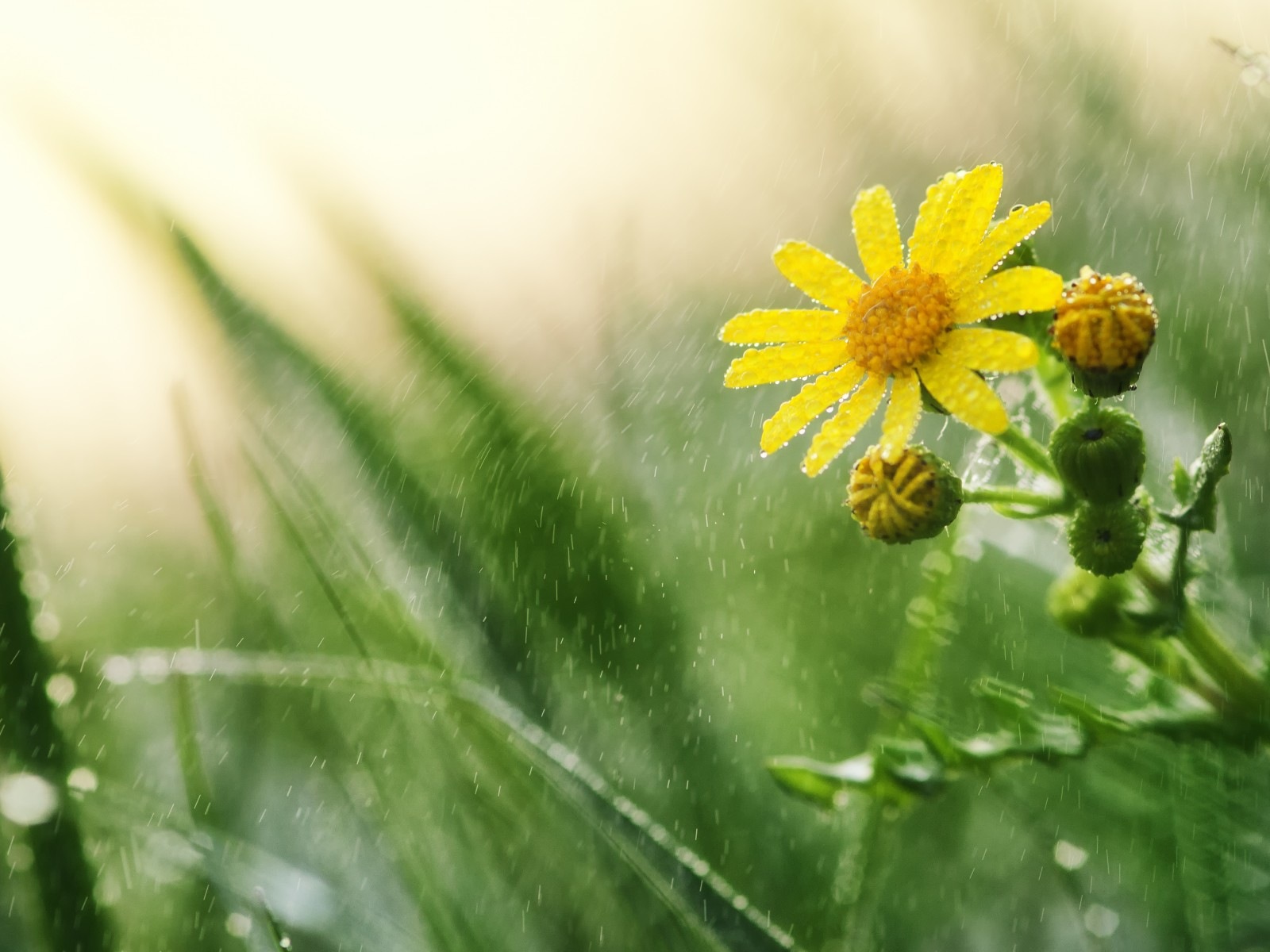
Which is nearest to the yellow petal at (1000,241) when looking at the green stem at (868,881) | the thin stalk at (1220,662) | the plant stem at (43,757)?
the thin stalk at (1220,662)

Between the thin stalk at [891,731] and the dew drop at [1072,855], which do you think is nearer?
the thin stalk at [891,731]

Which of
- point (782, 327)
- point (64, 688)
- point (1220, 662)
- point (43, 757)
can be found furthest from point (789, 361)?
point (64, 688)

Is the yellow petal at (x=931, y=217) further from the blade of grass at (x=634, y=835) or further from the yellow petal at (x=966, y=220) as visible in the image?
the blade of grass at (x=634, y=835)

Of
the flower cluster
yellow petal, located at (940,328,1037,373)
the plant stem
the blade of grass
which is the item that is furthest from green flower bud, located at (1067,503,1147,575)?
the plant stem

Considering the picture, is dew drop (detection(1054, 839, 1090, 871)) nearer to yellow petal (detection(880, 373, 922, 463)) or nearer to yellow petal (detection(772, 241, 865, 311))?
yellow petal (detection(880, 373, 922, 463))

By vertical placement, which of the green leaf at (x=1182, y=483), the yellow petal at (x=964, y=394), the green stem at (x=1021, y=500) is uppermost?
the yellow petal at (x=964, y=394)

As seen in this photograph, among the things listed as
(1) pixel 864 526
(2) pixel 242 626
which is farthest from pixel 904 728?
(2) pixel 242 626
